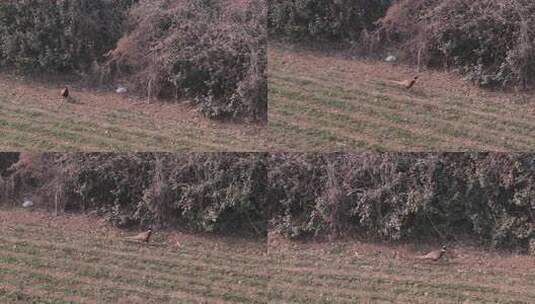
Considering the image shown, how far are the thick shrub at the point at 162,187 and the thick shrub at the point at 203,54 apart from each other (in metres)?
0.68

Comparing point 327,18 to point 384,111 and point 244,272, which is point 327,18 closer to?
point 384,111

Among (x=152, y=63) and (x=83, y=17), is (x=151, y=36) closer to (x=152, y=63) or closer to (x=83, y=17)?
(x=152, y=63)

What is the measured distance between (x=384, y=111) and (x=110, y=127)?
3185mm

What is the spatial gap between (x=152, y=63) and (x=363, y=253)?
132 inches

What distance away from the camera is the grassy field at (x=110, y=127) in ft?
25.5

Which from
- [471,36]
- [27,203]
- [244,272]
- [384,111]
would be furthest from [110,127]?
[471,36]

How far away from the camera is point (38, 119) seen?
802 cm

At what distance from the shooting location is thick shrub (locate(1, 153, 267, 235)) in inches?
303

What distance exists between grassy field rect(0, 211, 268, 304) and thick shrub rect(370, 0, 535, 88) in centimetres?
307

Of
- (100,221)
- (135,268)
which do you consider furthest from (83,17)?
(135,268)

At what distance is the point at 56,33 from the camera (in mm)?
8398

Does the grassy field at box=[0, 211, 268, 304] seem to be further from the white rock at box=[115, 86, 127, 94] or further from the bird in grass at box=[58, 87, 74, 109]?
the white rock at box=[115, 86, 127, 94]

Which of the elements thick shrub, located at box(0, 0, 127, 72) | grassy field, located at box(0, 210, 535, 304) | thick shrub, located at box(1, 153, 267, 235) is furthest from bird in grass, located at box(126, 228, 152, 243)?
thick shrub, located at box(0, 0, 127, 72)

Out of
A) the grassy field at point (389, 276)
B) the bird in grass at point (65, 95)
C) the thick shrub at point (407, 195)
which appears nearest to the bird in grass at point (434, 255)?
the grassy field at point (389, 276)
